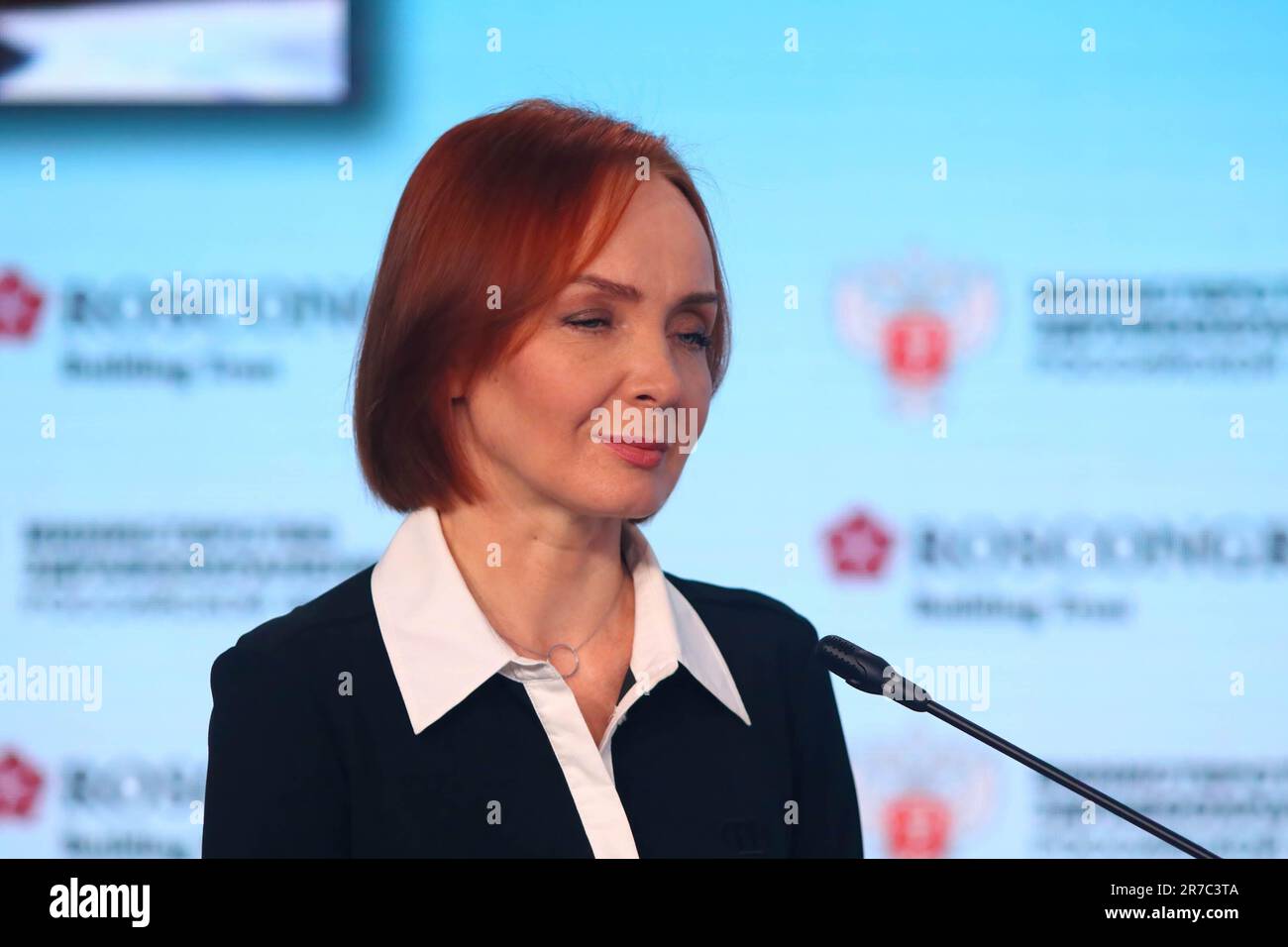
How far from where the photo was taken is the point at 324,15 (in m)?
2.16

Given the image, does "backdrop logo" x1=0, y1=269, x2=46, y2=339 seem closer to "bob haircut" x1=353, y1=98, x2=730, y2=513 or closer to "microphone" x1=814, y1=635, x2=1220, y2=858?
"bob haircut" x1=353, y1=98, x2=730, y2=513

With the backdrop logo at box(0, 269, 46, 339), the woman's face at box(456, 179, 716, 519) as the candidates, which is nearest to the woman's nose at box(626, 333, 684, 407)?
the woman's face at box(456, 179, 716, 519)

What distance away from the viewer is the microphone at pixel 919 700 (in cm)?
137

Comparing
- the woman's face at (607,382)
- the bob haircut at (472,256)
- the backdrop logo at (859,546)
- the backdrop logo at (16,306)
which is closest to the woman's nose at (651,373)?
the woman's face at (607,382)

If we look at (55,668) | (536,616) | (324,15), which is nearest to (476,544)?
(536,616)

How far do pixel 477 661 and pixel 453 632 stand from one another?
4 cm

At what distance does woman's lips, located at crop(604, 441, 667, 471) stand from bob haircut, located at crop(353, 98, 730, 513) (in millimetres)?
159

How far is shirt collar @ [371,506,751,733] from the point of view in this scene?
4.91 feet

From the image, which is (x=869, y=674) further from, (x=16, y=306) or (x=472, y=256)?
(x=16, y=306)

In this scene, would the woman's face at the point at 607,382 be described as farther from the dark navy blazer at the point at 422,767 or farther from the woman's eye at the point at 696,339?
the dark navy blazer at the point at 422,767

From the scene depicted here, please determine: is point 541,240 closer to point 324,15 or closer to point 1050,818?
point 324,15

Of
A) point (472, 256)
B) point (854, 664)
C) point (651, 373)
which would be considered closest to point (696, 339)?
point (651, 373)

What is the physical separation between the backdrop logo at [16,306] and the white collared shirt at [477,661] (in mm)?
910

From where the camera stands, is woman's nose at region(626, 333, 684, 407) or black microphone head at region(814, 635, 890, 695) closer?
black microphone head at region(814, 635, 890, 695)
